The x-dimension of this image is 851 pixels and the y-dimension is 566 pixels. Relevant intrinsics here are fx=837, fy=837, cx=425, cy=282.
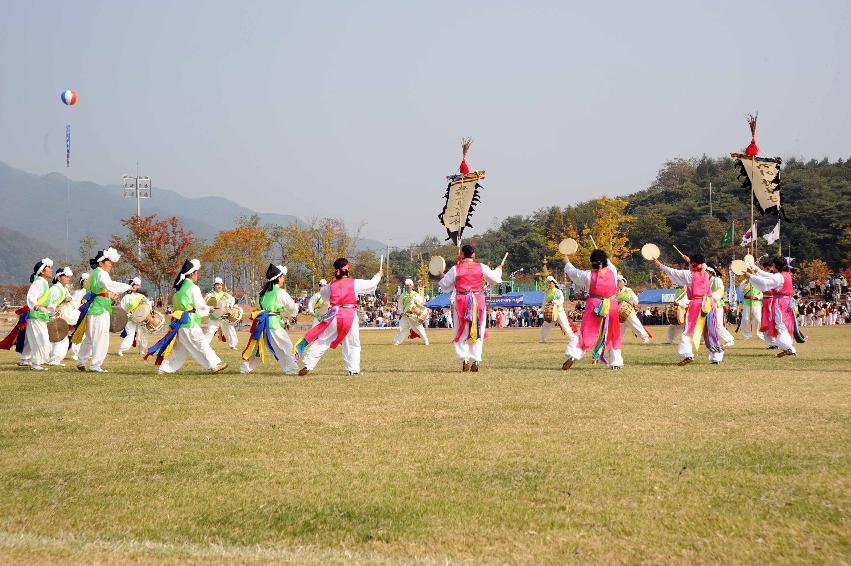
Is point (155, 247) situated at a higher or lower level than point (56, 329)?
higher

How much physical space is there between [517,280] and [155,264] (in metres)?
34.5

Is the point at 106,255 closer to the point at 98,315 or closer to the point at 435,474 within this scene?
the point at 98,315

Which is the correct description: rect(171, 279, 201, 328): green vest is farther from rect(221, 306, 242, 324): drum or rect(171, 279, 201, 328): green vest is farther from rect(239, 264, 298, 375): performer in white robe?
rect(221, 306, 242, 324): drum

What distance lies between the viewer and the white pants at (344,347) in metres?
12.8

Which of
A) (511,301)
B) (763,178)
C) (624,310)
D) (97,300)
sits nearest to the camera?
(97,300)

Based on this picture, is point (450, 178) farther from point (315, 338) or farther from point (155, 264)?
point (155, 264)

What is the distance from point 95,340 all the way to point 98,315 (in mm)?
475

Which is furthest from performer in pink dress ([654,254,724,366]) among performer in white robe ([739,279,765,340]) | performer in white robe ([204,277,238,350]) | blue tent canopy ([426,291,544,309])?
blue tent canopy ([426,291,544,309])

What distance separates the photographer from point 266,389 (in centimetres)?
1088

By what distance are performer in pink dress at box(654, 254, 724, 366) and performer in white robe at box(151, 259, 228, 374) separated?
7.47 meters

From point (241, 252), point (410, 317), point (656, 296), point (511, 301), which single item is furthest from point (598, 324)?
point (241, 252)

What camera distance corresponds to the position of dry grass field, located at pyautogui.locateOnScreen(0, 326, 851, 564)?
4.19 meters

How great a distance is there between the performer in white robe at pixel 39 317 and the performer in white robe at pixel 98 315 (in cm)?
102

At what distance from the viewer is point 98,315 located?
48.3 feet
